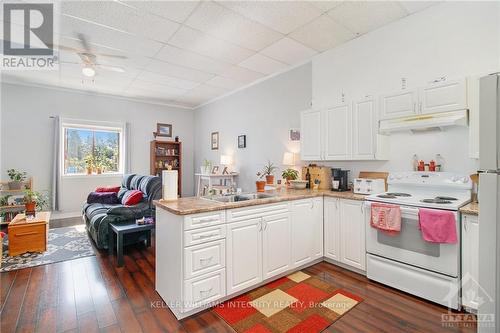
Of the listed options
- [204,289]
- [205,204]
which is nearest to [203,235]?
[205,204]

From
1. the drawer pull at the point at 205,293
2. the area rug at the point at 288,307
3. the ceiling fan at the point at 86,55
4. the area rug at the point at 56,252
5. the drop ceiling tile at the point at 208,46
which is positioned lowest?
the area rug at the point at 288,307

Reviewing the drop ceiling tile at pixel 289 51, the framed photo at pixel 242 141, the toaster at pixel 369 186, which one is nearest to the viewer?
the toaster at pixel 369 186

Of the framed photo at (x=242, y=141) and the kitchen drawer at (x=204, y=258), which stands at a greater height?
the framed photo at (x=242, y=141)

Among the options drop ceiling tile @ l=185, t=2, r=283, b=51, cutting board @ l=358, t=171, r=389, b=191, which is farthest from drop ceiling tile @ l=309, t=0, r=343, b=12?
cutting board @ l=358, t=171, r=389, b=191

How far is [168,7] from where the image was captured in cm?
264

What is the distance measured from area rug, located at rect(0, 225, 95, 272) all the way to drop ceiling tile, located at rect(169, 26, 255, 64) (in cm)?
325

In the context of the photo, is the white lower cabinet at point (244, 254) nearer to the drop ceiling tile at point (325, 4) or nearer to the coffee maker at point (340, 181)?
the coffee maker at point (340, 181)

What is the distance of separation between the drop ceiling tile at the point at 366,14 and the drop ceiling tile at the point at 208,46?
139 centimetres

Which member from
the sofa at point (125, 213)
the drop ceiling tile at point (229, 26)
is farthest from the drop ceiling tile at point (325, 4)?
the sofa at point (125, 213)

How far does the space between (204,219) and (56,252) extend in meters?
2.83

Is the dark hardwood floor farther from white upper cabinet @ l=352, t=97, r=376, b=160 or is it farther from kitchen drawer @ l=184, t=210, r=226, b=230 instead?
white upper cabinet @ l=352, t=97, r=376, b=160

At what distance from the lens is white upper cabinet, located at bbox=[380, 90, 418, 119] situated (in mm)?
2629

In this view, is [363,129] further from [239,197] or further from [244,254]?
[244,254]

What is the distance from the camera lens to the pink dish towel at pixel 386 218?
2.38m
